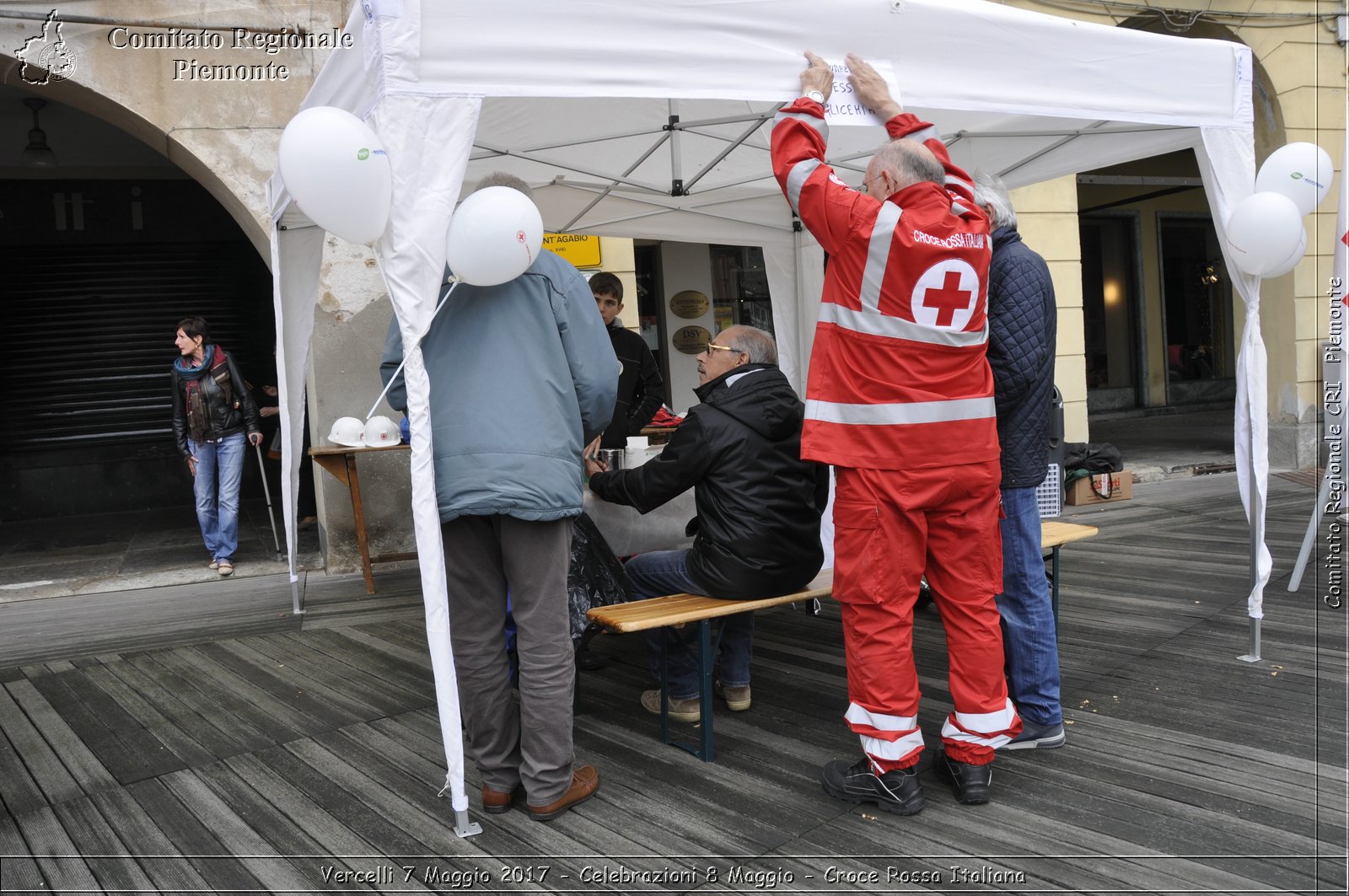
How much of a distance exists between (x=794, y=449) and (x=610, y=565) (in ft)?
2.91

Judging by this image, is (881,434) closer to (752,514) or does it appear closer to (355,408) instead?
(752,514)

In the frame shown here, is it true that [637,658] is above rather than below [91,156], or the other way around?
below

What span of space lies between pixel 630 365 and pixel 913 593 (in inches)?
122

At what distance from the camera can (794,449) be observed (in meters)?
3.42

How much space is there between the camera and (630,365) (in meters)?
5.70

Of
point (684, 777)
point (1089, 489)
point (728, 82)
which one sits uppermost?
point (728, 82)

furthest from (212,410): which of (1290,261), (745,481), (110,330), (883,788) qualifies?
(1290,261)

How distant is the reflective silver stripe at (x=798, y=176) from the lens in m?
2.86

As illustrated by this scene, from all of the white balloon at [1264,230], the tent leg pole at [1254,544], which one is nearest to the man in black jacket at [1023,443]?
the white balloon at [1264,230]

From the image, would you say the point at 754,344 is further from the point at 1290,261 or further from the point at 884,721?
the point at 1290,261

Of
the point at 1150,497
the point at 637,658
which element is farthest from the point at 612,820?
the point at 1150,497

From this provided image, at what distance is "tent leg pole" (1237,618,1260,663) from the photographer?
4121 millimetres

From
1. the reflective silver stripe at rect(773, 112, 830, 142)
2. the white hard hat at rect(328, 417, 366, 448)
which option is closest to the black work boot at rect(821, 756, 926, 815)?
the reflective silver stripe at rect(773, 112, 830, 142)

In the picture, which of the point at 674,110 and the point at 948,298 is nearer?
the point at 948,298
